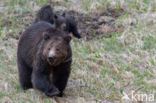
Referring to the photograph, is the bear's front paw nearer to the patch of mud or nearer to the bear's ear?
the bear's ear

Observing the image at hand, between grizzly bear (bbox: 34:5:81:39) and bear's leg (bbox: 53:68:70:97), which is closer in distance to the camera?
bear's leg (bbox: 53:68:70:97)

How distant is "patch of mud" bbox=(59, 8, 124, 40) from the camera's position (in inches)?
453

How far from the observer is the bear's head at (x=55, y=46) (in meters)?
6.87

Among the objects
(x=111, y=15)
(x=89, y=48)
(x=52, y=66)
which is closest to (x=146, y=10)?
(x=111, y=15)

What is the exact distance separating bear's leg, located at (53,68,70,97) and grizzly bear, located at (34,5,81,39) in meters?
1.85

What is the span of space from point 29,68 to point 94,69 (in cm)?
170

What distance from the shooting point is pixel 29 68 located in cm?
816

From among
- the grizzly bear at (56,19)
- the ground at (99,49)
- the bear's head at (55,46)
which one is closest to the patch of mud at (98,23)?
the ground at (99,49)

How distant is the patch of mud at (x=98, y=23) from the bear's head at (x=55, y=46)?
412cm

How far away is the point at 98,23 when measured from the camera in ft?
39.6

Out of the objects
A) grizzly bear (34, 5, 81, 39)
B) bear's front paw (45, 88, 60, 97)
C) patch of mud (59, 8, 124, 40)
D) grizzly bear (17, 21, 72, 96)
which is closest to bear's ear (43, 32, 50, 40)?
grizzly bear (17, 21, 72, 96)

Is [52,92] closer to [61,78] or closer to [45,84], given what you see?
[45,84]

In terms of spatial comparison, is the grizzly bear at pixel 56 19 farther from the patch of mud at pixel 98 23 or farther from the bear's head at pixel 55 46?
the bear's head at pixel 55 46

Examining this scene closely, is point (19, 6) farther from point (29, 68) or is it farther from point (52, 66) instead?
point (52, 66)
